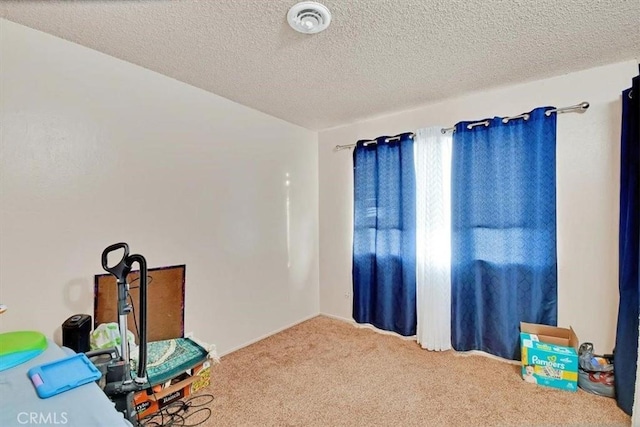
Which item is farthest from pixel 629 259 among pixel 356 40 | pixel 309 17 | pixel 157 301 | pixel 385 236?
pixel 157 301

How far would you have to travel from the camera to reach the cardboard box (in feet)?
5.67

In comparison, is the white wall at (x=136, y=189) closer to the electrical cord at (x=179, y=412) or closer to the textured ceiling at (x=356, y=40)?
the textured ceiling at (x=356, y=40)

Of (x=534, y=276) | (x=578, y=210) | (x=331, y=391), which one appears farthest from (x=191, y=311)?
(x=578, y=210)

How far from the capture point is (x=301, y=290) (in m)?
3.48

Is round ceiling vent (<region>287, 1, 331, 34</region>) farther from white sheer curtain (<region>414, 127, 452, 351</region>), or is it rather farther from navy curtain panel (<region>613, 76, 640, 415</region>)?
navy curtain panel (<region>613, 76, 640, 415</region>)

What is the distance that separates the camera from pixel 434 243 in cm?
278

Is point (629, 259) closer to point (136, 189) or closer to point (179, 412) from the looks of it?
point (179, 412)

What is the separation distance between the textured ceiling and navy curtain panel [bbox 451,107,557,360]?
0.47 meters

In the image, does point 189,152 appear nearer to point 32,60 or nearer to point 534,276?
point 32,60

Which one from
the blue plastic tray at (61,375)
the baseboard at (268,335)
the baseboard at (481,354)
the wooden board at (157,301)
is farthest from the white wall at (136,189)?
the baseboard at (481,354)

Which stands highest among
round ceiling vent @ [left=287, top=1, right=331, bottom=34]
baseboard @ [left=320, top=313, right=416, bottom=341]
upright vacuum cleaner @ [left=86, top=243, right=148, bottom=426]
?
round ceiling vent @ [left=287, top=1, right=331, bottom=34]

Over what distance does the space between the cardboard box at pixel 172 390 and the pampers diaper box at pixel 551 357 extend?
2.33 meters

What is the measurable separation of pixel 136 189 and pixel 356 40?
1.80 metres

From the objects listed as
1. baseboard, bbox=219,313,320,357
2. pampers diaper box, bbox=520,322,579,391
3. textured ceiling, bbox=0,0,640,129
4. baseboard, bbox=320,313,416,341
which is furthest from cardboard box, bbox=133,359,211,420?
pampers diaper box, bbox=520,322,579,391
